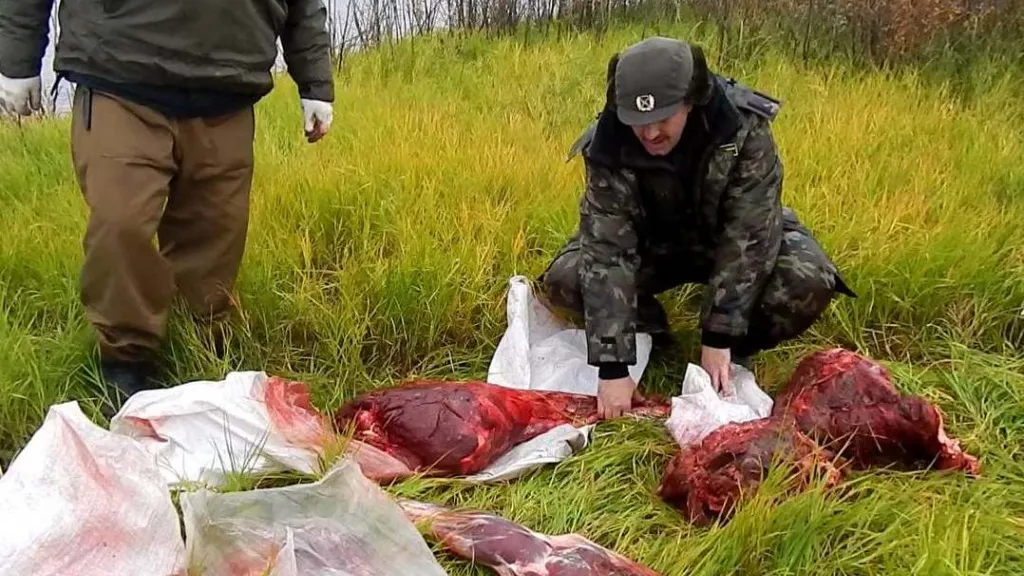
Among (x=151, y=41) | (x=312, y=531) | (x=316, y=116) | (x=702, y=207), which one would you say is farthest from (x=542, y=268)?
(x=312, y=531)

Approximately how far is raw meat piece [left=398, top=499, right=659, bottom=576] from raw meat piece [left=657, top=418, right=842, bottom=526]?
24cm

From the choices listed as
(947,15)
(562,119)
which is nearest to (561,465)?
(562,119)

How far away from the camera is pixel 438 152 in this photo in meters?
3.66

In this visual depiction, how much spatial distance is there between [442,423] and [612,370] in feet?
1.56

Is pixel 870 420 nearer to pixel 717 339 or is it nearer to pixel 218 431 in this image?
pixel 717 339

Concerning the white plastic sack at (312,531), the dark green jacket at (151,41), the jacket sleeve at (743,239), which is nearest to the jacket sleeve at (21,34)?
the dark green jacket at (151,41)

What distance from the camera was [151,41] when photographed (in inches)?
94.1

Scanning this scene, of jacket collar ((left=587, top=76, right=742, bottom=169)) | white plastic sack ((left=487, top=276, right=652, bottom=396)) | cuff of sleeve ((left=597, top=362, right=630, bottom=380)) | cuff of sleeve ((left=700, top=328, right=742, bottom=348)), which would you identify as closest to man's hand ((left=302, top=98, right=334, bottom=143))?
white plastic sack ((left=487, top=276, right=652, bottom=396))

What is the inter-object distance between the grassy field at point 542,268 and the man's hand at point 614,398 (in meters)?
0.04

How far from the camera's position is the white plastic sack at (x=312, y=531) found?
1772 mm

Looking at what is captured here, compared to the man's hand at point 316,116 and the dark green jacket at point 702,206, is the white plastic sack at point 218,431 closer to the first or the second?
the dark green jacket at point 702,206

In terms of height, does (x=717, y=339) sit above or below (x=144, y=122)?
below

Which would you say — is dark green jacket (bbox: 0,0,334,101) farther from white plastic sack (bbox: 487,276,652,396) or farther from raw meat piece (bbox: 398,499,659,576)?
raw meat piece (bbox: 398,499,659,576)

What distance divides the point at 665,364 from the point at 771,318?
32 centimetres
